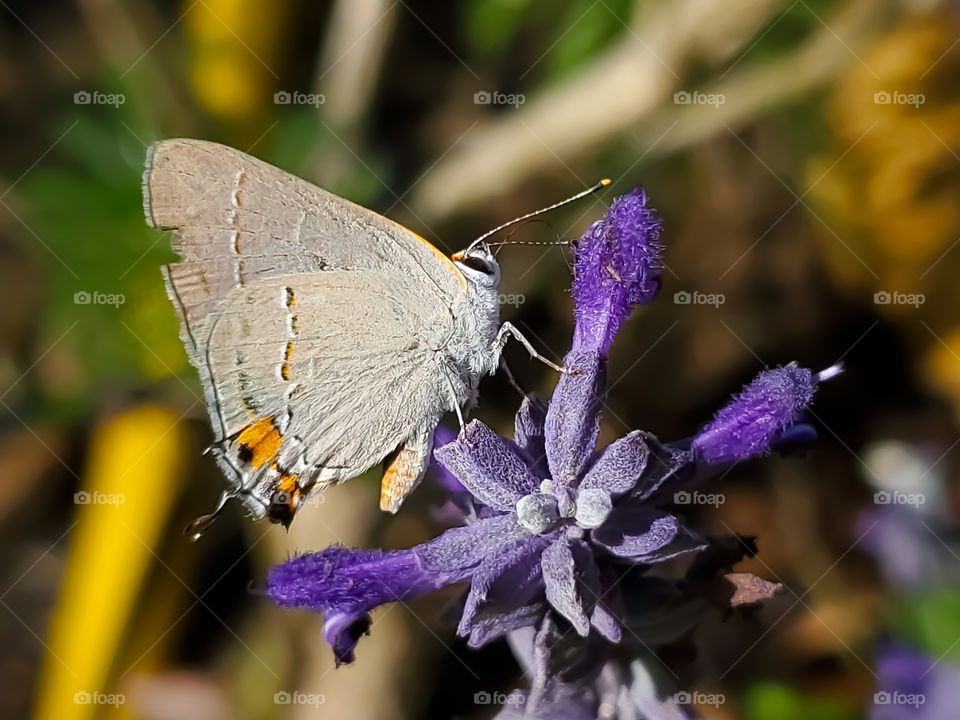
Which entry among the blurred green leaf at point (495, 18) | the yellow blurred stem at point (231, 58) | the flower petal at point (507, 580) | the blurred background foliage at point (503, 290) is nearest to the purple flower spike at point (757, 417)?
the flower petal at point (507, 580)

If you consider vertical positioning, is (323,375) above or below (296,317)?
below

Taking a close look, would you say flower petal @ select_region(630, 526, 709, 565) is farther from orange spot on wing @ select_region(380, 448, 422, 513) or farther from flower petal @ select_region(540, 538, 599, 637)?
orange spot on wing @ select_region(380, 448, 422, 513)

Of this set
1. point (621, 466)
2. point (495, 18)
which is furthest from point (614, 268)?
point (495, 18)

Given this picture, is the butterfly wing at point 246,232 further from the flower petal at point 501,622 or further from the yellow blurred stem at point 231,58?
the yellow blurred stem at point 231,58

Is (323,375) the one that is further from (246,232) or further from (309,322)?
(246,232)

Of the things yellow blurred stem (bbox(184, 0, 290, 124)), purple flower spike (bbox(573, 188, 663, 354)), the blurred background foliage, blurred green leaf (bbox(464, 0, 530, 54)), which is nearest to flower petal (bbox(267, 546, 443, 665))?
purple flower spike (bbox(573, 188, 663, 354))

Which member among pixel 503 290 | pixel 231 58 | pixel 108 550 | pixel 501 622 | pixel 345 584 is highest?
pixel 231 58

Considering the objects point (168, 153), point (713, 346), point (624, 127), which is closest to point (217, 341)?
point (168, 153)
